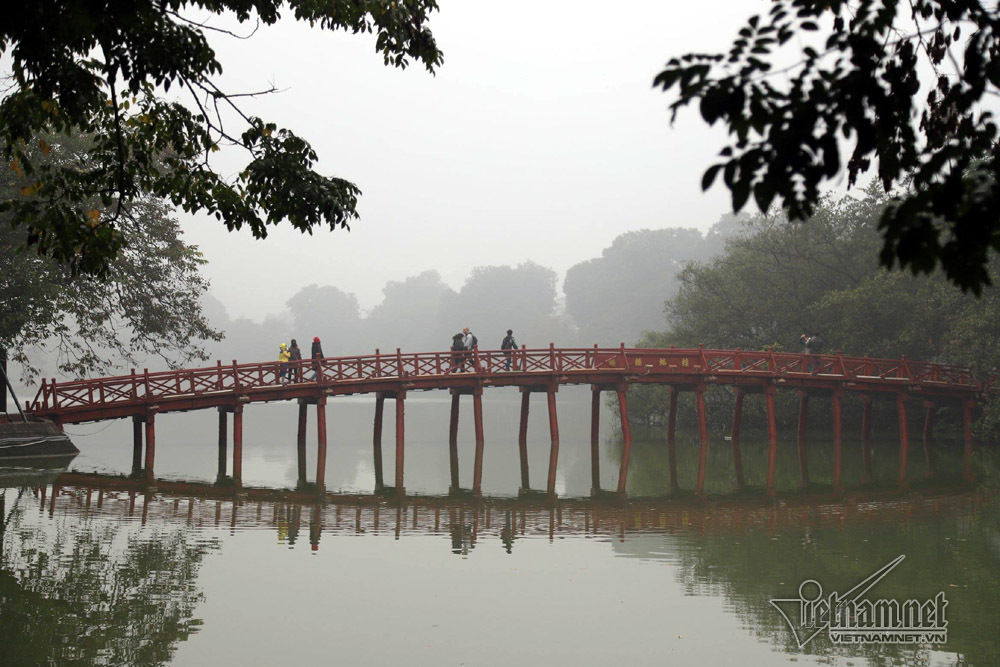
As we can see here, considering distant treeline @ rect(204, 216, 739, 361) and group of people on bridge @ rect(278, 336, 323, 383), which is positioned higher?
distant treeline @ rect(204, 216, 739, 361)

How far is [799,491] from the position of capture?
823 inches

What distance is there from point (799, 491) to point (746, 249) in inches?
942

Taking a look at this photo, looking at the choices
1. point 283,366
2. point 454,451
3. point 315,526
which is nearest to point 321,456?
point 283,366

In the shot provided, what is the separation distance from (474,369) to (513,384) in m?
1.41

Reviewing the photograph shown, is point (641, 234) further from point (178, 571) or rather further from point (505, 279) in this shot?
point (178, 571)

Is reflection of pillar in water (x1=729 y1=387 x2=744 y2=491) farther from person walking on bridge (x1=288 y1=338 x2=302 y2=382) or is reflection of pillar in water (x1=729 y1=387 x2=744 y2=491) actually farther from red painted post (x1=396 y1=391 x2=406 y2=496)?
person walking on bridge (x1=288 y1=338 x2=302 y2=382)

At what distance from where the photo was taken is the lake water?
8867 millimetres

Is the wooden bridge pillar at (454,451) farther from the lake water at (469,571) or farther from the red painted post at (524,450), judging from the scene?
the red painted post at (524,450)

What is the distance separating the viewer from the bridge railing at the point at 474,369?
25.0 m

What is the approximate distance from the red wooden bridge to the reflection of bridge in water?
2.40 metres

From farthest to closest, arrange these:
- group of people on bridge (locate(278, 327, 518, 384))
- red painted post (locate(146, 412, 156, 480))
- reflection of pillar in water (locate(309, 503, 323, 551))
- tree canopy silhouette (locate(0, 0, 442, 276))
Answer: group of people on bridge (locate(278, 327, 518, 384))
red painted post (locate(146, 412, 156, 480))
reflection of pillar in water (locate(309, 503, 323, 551))
tree canopy silhouette (locate(0, 0, 442, 276))

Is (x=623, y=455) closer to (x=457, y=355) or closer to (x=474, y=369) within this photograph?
(x=474, y=369)

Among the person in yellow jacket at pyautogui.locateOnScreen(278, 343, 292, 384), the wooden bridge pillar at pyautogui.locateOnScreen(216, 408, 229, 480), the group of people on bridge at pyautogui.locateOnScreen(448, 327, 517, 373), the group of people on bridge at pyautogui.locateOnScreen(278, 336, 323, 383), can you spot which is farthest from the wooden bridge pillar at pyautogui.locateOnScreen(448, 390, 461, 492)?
the wooden bridge pillar at pyautogui.locateOnScreen(216, 408, 229, 480)

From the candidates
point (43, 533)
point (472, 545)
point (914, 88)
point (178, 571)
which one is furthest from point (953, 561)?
point (43, 533)
